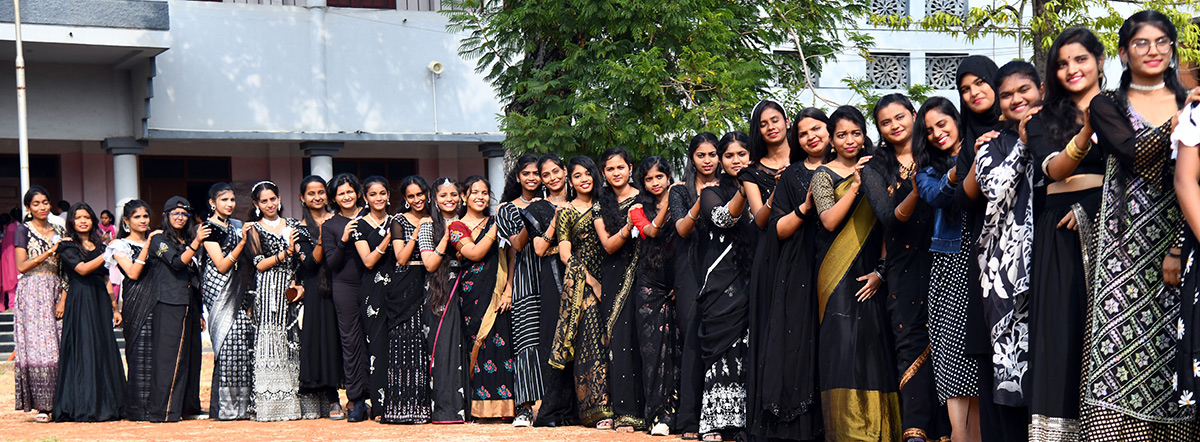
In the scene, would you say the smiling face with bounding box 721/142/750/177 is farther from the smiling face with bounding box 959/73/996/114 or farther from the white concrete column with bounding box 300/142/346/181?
the white concrete column with bounding box 300/142/346/181

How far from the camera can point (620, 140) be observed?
32.1 ft

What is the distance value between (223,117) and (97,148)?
2.41 metres

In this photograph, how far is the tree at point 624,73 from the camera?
9781mm

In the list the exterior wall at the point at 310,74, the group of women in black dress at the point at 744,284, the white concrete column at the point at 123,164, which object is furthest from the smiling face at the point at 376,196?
the white concrete column at the point at 123,164

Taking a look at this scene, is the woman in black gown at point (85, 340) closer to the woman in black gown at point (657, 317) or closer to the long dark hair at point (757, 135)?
the woman in black gown at point (657, 317)

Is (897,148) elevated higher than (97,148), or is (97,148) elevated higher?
(97,148)

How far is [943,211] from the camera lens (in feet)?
16.2

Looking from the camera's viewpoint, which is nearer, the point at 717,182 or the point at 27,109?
the point at 717,182

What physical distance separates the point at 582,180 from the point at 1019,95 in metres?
3.10

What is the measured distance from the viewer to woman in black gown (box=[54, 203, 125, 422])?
887 centimetres

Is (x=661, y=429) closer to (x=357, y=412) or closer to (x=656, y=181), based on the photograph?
(x=656, y=181)

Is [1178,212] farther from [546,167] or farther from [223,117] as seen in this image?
[223,117]

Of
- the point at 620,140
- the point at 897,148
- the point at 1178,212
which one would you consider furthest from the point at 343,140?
the point at 1178,212

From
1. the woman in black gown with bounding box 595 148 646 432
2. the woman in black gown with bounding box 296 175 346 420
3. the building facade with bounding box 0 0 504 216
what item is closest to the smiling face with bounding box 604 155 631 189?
the woman in black gown with bounding box 595 148 646 432
